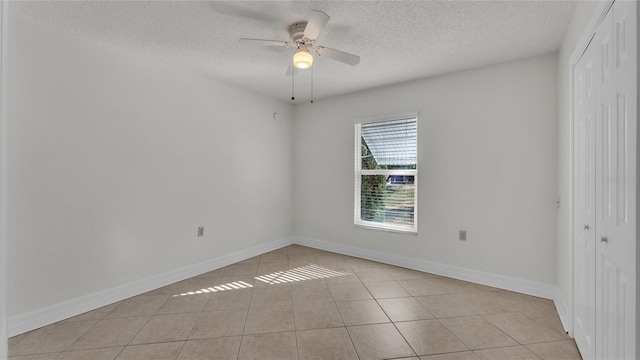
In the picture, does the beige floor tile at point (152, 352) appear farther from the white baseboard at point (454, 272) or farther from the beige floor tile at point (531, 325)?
the white baseboard at point (454, 272)

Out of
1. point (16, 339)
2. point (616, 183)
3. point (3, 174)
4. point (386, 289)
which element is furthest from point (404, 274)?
point (16, 339)

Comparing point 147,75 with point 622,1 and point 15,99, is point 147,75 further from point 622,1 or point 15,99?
point 622,1

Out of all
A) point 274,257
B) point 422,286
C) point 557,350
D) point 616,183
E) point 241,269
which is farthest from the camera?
point 274,257

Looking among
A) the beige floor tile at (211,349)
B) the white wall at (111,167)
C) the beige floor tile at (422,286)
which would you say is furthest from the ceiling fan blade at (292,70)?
the beige floor tile at (422,286)

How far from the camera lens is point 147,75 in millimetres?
2926

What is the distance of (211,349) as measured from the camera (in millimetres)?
1943

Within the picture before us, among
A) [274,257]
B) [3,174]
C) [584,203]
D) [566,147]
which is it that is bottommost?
[274,257]

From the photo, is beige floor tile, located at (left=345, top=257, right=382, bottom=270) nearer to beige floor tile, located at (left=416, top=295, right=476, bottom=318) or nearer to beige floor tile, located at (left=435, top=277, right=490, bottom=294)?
beige floor tile, located at (left=435, top=277, right=490, bottom=294)

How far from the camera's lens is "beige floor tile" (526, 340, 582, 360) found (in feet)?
6.09

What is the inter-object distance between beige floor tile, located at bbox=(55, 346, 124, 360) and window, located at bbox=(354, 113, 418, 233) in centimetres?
311

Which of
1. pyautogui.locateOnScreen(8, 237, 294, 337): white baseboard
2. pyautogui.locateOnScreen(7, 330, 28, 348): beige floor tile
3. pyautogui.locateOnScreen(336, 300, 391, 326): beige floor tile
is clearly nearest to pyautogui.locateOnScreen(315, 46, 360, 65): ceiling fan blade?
pyautogui.locateOnScreen(336, 300, 391, 326): beige floor tile

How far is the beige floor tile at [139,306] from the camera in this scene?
7.95 feet

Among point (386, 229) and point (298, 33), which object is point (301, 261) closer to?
point (386, 229)

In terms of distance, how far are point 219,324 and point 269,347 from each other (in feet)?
1.85
